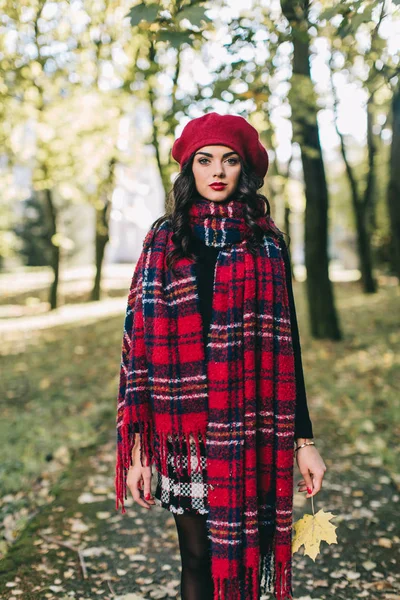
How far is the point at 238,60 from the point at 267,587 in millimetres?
3284

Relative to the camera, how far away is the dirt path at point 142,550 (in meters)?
3.00

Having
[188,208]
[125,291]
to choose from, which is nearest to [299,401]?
[188,208]

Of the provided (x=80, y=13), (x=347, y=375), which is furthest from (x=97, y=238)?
(x=347, y=375)

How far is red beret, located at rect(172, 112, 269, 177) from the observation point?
2109 millimetres

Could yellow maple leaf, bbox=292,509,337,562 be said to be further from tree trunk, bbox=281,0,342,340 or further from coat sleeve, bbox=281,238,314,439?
tree trunk, bbox=281,0,342,340

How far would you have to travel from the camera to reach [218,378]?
195cm

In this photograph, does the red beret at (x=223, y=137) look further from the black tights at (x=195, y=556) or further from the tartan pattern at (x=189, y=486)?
the black tights at (x=195, y=556)

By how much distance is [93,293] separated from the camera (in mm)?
→ 20062

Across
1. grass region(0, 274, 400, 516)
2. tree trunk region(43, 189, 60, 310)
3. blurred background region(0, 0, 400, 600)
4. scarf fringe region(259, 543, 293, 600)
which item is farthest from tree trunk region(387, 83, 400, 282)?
tree trunk region(43, 189, 60, 310)

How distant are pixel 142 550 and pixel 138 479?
1.64 metres

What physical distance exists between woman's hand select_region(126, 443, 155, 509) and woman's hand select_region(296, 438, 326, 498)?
57 centimetres

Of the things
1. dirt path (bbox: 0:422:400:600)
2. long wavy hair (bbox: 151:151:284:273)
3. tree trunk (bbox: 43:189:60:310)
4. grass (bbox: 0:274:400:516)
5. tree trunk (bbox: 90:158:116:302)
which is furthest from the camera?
tree trunk (bbox: 90:158:116:302)

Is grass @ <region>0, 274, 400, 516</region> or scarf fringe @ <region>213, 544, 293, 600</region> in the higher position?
grass @ <region>0, 274, 400, 516</region>

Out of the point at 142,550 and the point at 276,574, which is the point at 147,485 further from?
the point at 142,550
